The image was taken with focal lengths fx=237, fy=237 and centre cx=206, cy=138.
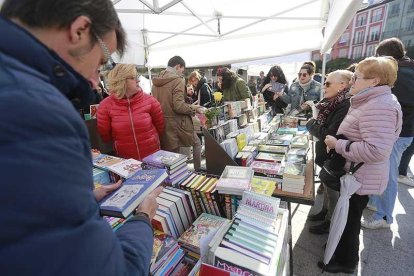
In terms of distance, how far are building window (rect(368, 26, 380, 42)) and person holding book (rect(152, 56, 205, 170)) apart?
1777 inches

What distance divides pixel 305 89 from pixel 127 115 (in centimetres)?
278

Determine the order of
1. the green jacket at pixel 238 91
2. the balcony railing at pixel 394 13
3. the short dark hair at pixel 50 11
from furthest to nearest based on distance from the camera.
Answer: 1. the balcony railing at pixel 394 13
2. the green jacket at pixel 238 91
3. the short dark hair at pixel 50 11

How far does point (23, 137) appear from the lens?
44 centimetres

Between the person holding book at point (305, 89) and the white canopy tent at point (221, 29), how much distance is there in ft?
1.45

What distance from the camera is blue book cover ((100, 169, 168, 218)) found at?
904mm

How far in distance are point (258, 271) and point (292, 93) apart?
3.48m

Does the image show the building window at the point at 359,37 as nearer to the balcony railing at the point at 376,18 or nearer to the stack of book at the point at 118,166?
the balcony railing at the point at 376,18

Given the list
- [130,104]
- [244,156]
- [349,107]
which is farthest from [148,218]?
[349,107]

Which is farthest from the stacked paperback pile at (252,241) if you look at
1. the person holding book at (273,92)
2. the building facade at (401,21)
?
the building facade at (401,21)

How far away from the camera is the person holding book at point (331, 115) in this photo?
80.3 inches

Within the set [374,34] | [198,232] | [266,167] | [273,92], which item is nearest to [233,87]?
[273,92]

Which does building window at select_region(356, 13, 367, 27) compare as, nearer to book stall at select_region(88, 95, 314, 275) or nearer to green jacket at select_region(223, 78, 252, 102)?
green jacket at select_region(223, 78, 252, 102)

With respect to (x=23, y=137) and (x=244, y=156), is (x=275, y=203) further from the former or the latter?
(x=23, y=137)

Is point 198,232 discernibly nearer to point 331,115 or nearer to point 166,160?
point 166,160
